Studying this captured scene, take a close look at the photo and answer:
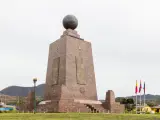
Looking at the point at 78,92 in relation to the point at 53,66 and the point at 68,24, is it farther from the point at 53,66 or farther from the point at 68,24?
the point at 68,24

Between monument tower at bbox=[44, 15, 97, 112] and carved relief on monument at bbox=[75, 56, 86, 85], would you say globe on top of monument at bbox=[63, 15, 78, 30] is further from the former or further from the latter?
carved relief on monument at bbox=[75, 56, 86, 85]

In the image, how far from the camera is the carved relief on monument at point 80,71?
35.4m

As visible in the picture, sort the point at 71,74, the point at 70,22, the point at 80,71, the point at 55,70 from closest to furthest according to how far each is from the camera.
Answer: the point at 71,74, the point at 80,71, the point at 55,70, the point at 70,22

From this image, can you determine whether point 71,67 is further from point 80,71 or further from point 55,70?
point 55,70

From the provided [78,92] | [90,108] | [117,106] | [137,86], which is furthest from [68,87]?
[137,86]

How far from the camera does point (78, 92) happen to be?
34.6 m

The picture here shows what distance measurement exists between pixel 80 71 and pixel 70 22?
775 cm

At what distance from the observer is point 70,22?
37.8 metres

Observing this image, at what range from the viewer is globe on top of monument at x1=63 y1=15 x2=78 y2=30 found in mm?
37750

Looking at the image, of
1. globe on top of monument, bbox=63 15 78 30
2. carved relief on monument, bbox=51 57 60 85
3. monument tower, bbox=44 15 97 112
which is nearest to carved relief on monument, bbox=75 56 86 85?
monument tower, bbox=44 15 97 112

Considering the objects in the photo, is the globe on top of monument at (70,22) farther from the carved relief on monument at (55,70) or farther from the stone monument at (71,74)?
the carved relief on monument at (55,70)

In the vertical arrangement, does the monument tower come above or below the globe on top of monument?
below

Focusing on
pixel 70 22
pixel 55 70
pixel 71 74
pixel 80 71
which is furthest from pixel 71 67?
pixel 70 22

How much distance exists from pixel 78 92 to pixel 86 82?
7.62 ft
